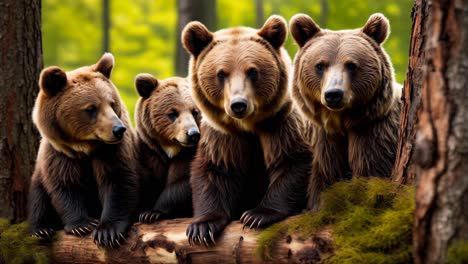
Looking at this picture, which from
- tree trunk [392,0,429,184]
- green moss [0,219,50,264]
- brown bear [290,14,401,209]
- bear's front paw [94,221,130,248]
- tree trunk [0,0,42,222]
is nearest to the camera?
tree trunk [392,0,429,184]

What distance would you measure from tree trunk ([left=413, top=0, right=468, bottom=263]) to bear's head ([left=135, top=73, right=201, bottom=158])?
3239 mm

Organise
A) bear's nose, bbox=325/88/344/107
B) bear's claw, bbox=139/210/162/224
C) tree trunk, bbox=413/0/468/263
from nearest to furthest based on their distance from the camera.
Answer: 1. tree trunk, bbox=413/0/468/263
2. bear's nose, bbox=325/88/344/107
3. bear's claw, bbox=139/210/162/224

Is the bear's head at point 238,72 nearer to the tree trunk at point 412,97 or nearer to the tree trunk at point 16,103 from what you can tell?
the tree trunk at point 412,97

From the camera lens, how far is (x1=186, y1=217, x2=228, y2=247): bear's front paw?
18.5 ft

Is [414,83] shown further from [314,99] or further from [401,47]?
[401,47]

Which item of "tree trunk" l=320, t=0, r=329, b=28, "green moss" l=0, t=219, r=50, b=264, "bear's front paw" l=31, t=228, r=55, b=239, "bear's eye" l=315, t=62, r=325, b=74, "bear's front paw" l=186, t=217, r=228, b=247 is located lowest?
"green moss" l=0, t=219, r=50, b=264

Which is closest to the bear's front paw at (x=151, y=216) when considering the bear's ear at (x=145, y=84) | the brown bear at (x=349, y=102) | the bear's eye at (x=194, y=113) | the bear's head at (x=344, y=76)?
the bear's eye at (x=194, y=113)

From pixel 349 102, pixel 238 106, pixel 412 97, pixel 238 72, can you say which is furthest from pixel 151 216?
pixel 412 97

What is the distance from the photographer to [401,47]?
16.4 m

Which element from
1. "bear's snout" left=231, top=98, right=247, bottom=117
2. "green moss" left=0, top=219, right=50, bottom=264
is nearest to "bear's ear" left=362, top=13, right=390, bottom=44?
"bear's snout" left=231, top=98, right=247, bottom=117

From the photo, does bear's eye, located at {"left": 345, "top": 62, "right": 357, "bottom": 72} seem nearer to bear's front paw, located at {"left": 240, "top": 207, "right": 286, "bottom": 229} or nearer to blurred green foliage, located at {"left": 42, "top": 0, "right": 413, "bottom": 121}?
bear's front paw, located at {"left": 240, "top": 207, "right": 286, "bottom": 229}

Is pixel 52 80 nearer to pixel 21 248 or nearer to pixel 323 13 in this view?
pixel 21 248

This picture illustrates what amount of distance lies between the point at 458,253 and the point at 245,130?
2713 millimetres

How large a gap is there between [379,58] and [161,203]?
2.50m
